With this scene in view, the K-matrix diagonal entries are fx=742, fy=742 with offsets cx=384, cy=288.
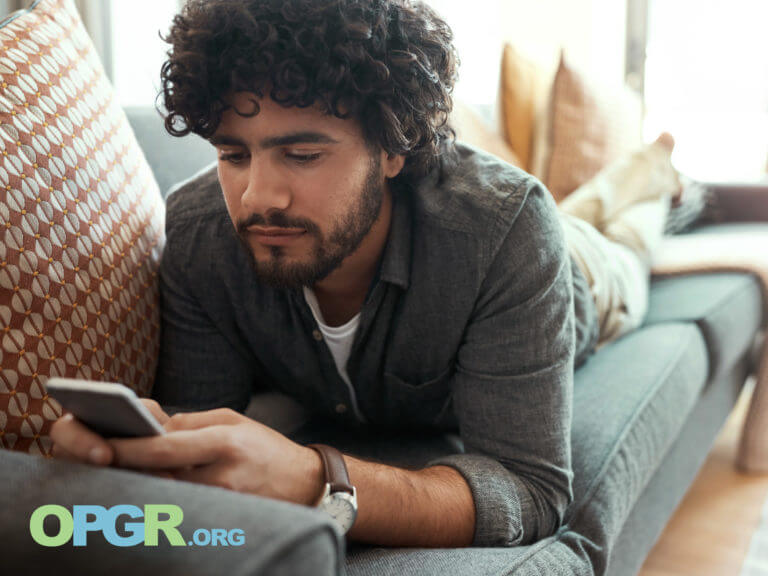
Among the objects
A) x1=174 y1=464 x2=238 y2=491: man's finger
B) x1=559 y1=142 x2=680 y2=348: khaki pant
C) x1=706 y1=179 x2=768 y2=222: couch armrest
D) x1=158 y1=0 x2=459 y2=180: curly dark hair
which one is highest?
x1=158 y1=0 x2=459 y2=180: curly dark hair

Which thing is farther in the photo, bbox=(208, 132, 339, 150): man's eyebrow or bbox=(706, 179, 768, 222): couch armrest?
bbox=(706, 179, 768, 222): couch armrest

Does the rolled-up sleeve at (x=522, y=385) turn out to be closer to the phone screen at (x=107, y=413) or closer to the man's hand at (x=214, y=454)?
the man's hand at (x=214, y=454)

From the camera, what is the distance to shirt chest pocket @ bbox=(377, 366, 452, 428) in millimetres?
1119

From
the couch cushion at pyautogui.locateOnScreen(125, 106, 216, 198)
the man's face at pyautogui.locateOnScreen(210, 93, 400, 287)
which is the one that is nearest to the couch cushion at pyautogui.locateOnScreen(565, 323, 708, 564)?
the man's face at pyautogui.locateOnScreen(210, 93, 400, 287)

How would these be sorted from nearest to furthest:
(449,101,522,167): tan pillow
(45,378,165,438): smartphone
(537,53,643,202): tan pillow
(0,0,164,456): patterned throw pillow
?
1. (45,378,165,438): smartphone
2. (0,0,164,456): patterned throw pillow
3. (449,101,522,167): tan pillow
4. (537,53,643,202): tan pillow

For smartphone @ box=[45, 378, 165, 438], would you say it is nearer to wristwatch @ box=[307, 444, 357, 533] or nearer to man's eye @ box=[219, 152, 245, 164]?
wristwatch @ box=[307, 444, 357, 533]

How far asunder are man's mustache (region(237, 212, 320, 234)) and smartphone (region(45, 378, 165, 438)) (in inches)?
15.7

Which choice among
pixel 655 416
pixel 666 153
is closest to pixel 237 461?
pixel 655 416

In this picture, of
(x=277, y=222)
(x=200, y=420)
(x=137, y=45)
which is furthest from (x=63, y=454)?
(x=137, y=45)

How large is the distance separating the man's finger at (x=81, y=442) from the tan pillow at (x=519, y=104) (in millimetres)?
2062

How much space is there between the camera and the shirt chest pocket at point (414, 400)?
1.12 m

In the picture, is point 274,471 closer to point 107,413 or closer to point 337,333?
point 107,413

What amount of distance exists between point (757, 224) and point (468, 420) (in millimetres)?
1916

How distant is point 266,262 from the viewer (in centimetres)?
A: 100
